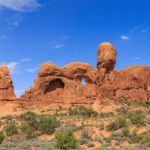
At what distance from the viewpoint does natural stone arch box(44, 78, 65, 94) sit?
54947 millimetres

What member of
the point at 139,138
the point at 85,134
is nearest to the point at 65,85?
the point at 85,134

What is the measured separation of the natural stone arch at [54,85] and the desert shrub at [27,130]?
14.9m

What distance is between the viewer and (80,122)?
43.0m

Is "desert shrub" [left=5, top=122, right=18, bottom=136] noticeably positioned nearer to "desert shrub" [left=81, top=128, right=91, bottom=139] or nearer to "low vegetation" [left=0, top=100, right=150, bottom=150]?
"low vegetation" [left=0, top=100, right=150, bottom=150]

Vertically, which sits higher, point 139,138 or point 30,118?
point 30,118

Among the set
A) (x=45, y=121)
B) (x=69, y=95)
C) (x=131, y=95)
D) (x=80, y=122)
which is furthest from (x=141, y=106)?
(x=45, y=121)

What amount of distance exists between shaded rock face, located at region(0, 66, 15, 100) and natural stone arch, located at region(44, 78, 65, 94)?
4760 mm

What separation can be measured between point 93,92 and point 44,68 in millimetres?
7230

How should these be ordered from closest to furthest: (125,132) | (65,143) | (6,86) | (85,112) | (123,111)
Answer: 1. (65,143)
2. (125,132)
3. (85,112)
4. (123,111)
5. (6,86)

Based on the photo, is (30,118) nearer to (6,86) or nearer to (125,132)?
(6,86)

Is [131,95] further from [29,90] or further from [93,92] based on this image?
[29,90]

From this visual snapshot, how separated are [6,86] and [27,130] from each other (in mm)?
16795

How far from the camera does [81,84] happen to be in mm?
55281

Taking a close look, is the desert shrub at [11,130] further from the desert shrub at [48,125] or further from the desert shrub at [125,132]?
the desert shrub at [125,132]
